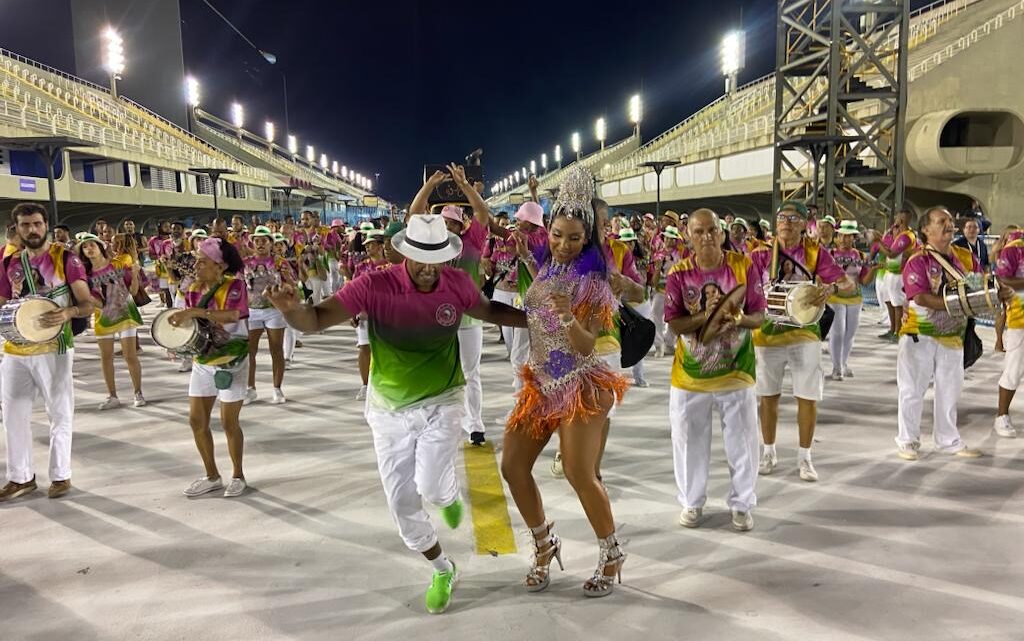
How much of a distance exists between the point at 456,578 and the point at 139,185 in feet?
107

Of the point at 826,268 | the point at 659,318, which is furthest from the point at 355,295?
the point at 659,318

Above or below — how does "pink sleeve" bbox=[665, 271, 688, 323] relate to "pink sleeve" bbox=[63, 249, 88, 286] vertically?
below

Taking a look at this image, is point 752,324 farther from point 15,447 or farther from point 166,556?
point 15,447

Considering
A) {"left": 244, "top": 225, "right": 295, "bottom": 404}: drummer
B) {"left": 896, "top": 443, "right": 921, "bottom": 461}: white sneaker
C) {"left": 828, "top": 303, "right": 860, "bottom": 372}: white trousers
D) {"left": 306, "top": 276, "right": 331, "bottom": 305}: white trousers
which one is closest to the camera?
{"left": 896, "top": 443, "right": 921, "bottom": 461}: white sneaker

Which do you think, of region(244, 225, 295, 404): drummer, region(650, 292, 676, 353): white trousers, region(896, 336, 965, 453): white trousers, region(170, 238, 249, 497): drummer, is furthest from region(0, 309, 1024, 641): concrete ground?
region(650, 292, 676, 353): white trousers

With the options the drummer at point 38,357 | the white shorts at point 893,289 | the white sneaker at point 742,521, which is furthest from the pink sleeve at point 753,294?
the white shorts at point 893,289

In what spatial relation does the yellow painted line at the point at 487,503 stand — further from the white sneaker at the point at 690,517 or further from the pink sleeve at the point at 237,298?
the pink sleeve at the point at 237,298

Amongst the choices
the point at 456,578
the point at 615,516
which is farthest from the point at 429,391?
the point at 615,516

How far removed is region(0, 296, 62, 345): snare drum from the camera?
4.98 metres

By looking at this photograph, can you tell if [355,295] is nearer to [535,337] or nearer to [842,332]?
[535,337]

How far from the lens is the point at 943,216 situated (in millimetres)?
5391

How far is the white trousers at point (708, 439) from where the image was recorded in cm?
445

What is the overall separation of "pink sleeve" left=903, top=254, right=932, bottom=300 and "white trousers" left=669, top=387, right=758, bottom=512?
2030mm

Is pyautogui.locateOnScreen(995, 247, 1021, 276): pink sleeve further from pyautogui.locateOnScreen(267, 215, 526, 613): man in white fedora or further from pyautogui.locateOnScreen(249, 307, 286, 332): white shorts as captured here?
pyautogui.locateOnScreen(249, 307, 286, 332): white shorts
